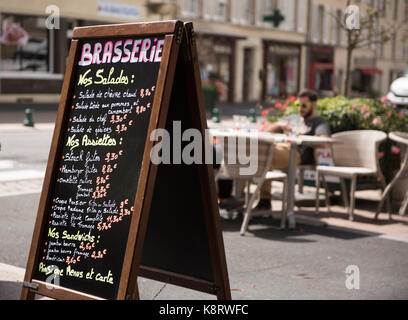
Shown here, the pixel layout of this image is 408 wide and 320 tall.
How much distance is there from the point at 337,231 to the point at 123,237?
4.09 metres

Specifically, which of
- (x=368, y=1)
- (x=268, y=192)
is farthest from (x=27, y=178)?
(x=368, y=1)

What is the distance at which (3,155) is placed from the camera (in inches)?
484

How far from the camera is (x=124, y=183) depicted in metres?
3.63

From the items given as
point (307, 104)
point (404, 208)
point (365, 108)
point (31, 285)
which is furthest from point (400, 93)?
point (31, 285)

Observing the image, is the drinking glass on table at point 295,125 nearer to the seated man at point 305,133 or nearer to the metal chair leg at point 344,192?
the seated man at point 305,133

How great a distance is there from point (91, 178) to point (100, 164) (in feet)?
0.30

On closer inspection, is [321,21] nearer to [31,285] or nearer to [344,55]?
[344,55]

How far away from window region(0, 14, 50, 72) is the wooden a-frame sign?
A: 22066mm

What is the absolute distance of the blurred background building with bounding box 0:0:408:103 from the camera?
25338 millimetres

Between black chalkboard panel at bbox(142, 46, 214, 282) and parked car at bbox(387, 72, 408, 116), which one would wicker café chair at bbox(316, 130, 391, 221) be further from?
black chalkboard panel at bbox(142, 46, 214, 282)

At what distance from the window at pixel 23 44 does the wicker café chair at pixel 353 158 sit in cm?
1890

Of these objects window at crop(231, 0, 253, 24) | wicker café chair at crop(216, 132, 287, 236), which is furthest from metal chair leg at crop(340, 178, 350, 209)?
window at crop(231, 0, 253, 24)

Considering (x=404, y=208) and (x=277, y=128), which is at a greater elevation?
(x=277, y=128)
